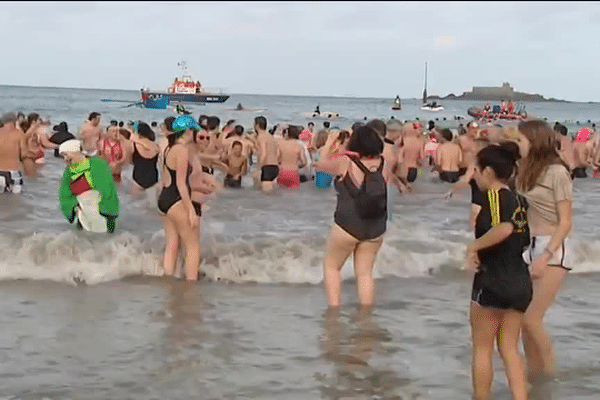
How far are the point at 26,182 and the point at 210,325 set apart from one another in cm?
877

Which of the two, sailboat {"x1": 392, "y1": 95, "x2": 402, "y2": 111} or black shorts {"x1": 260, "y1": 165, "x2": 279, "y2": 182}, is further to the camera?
sailboat {"x1": 392, "y1": 95, "x2": 402, "y2": 111}

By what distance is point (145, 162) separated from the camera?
11.0m

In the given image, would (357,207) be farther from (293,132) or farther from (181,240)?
(293,132)

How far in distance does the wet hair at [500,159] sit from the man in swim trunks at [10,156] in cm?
875

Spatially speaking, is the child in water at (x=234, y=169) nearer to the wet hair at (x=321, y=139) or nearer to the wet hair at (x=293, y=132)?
the wet hair at (x=293, y=132)

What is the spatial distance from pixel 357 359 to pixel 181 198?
95.7 inches

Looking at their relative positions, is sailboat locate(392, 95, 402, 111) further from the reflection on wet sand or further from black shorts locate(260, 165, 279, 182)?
the reflection on wet sand

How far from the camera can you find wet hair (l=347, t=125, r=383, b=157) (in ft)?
18.4

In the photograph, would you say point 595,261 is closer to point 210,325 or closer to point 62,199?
point 210,325

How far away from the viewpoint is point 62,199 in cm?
795

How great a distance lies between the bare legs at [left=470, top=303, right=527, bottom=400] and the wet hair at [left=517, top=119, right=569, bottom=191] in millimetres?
805

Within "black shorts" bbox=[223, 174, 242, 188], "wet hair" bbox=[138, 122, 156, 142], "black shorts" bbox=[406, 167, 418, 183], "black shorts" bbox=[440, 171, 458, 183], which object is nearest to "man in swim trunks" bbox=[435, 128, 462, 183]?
"black shorts" bbox=[440, 171, 458, 183]

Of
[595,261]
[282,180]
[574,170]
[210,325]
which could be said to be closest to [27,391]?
[210,325]

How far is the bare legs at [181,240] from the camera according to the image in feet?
22.6
